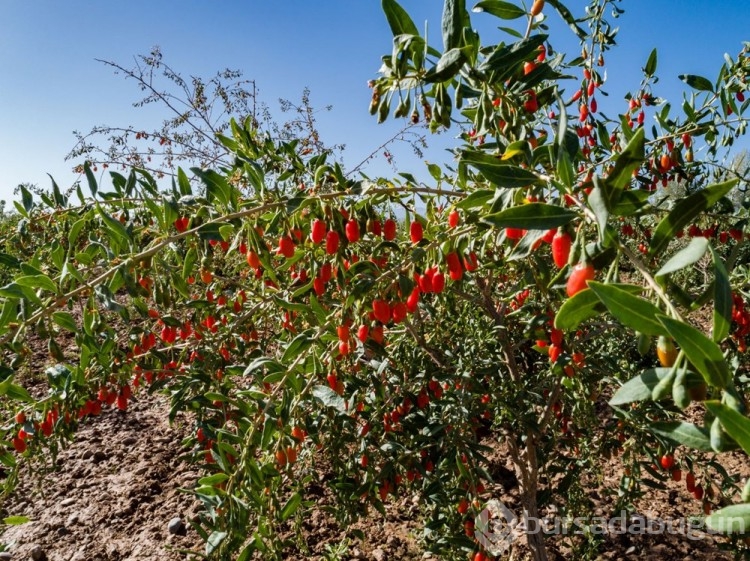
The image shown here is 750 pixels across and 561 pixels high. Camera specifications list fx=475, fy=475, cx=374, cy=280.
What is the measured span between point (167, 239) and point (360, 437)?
4.81 feet

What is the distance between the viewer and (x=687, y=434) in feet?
2.26

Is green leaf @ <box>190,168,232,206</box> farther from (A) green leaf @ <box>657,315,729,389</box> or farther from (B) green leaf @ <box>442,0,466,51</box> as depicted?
(A) green leaf @ <box>657,315,729,389</box>

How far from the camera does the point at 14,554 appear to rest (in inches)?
132

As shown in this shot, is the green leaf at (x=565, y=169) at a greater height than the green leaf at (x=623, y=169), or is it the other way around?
the green leaf at (x=565, y=169)

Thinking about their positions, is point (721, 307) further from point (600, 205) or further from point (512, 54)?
point (512, 54)

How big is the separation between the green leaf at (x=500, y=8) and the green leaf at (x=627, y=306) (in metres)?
0.97

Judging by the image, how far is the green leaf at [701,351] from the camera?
555 mm

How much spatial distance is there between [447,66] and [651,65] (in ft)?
6.68

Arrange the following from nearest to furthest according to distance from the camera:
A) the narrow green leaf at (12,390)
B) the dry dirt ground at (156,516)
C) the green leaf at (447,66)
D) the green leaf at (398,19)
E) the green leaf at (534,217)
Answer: the green leaf at (534,217), the green leaf at (447,66), the green leaf at (398,19), the narrow green leaf at (12,390), the dry dirt ground at (156,516)

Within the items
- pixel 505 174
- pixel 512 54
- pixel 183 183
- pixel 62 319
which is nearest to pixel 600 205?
pixel 505 174

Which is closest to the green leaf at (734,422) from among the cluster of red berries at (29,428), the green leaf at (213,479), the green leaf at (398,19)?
the green leaf at (398,19)

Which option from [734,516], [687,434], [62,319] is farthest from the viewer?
[62,319]

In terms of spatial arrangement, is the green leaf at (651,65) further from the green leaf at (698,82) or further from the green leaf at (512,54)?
the green leaf at (512,54)

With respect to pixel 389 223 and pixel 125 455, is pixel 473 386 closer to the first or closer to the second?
pixel 389 223
